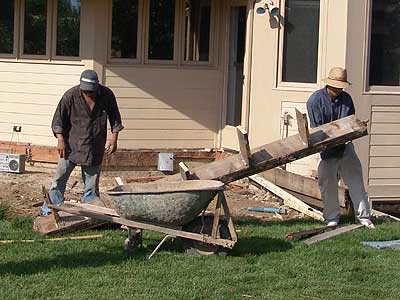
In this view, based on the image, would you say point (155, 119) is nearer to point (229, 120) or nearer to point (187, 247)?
point (229, 120)

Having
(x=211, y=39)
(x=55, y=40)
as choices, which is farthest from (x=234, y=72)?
(x=55, y=40)

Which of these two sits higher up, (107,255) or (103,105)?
(103,105)

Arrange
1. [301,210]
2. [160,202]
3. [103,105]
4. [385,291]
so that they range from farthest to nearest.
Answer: [301,210], [103,105], [160,202], [385,291]

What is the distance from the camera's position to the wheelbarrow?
8211mm

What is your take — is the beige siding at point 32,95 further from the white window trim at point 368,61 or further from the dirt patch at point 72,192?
the white window trim at point 368,61

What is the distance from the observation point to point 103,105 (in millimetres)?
9930

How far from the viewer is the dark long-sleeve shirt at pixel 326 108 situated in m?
10.2

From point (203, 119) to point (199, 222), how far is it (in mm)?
5886

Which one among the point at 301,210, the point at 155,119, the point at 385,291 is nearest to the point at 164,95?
the point at 155,119

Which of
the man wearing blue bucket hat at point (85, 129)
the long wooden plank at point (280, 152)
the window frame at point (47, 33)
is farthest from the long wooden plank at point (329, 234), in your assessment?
the window frame at point (47, 33)

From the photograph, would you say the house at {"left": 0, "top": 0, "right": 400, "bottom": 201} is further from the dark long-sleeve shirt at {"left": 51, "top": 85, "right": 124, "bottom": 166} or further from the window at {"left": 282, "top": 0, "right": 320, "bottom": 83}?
the dark long-sleeve shirt at {"left": 51, "top": 85, "right": 124, "bottom": 166}

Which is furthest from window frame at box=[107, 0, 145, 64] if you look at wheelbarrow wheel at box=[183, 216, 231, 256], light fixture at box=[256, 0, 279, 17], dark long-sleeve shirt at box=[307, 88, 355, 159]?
wheelbarrow wheel at box=[183, 216, 231, 256]

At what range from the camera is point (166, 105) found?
1407 cm

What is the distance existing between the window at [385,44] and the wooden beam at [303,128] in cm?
307
